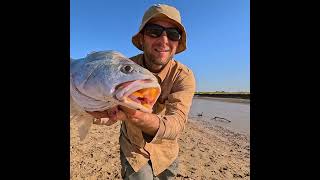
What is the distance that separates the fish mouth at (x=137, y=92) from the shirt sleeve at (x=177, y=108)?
1.98 feet

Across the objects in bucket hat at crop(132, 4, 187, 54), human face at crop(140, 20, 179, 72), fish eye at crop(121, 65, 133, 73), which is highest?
bucket hat at crop(132, 4, 187, 54)

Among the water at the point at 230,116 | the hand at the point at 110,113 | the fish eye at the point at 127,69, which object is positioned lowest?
the water at the point at 230,116

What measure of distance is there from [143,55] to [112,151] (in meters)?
5.29

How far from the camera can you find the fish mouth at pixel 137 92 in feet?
6.08

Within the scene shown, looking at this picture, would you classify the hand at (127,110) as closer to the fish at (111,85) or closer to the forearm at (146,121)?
the forearm at (146,121)

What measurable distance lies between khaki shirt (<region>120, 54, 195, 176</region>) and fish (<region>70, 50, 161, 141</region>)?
3.16ft

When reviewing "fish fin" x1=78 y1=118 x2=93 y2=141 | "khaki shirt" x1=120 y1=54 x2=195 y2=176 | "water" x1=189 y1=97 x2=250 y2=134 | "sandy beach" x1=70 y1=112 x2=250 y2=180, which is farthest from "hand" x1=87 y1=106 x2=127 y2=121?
"water" x1=189 y1=97 x2=250 y2=134

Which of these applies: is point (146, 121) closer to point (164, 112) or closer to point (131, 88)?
point (131, 88)

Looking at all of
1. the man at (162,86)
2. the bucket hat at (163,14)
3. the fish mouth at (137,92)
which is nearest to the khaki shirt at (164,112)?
the man at (162,86)

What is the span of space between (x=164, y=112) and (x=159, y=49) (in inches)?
25.8

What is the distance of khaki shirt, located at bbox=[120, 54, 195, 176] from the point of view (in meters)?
3.03

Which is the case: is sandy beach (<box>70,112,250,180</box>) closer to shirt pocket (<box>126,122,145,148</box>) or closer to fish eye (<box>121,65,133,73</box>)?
shirt pocket (<box>126,122,145,148</box>)
